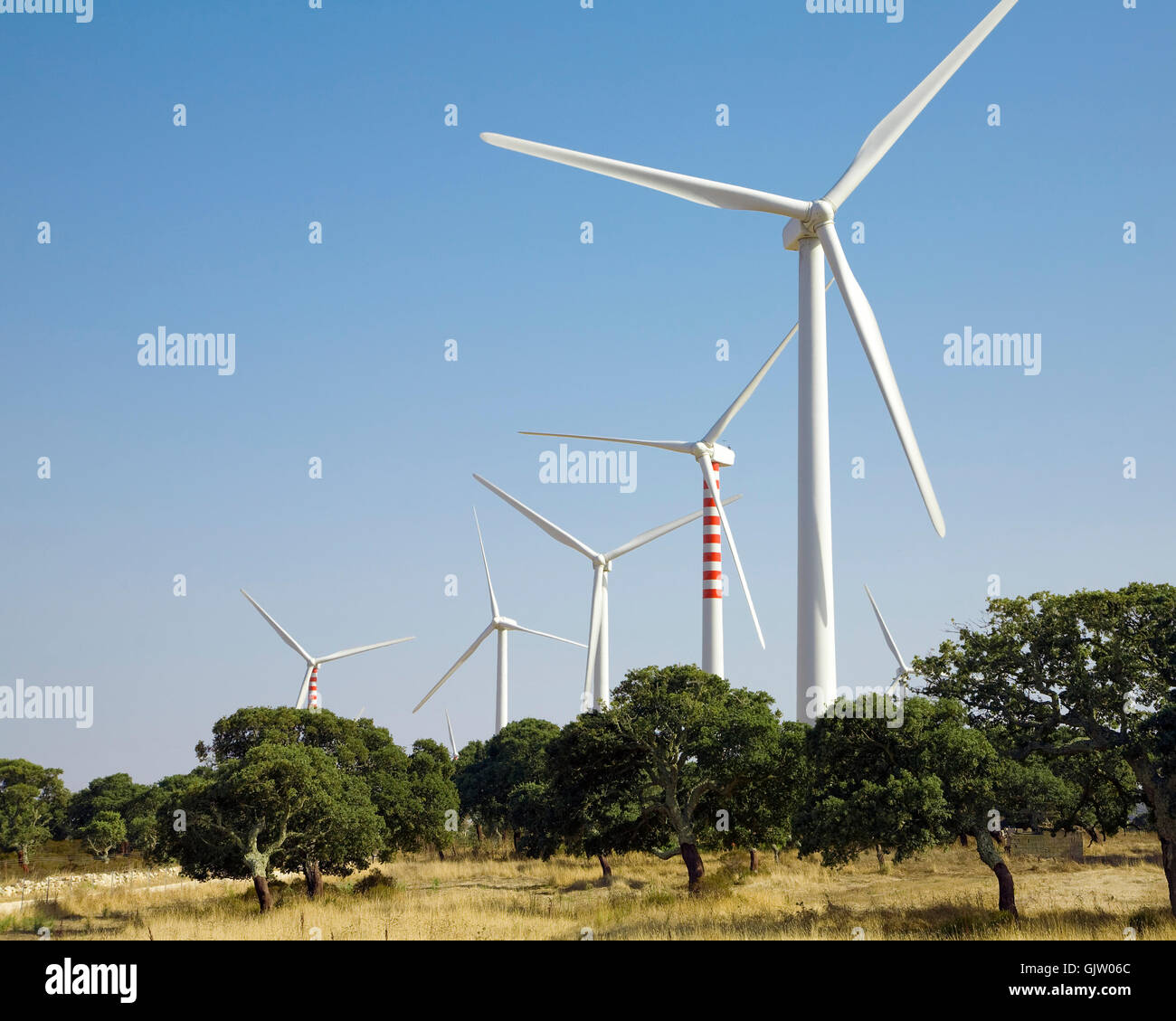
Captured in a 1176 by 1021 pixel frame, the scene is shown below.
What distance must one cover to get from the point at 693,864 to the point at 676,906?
21.2 ft

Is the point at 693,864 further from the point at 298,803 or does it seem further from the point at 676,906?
the point at 298,803

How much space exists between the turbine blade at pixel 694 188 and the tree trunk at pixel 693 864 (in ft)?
103

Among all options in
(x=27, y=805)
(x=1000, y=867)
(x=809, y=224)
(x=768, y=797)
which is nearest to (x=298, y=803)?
(x=768, y=797)

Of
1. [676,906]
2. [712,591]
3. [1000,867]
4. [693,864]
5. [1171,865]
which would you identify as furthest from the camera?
[712,591]

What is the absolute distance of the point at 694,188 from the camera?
54.2 m

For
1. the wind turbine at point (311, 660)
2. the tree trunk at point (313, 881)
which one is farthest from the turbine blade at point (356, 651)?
the tree trunk at point (313, 881)

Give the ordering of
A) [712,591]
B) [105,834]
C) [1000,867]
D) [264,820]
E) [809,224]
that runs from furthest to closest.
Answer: [105,834] < [712,591] < [809,224] < [264,820] < [1000,867]

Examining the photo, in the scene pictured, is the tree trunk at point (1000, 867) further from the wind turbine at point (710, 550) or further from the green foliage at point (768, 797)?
the wind turbine at point (710, 550)
